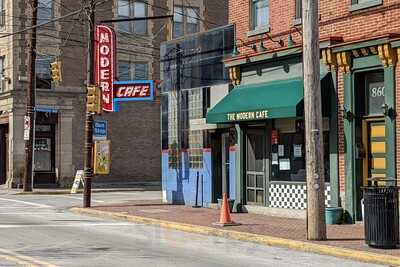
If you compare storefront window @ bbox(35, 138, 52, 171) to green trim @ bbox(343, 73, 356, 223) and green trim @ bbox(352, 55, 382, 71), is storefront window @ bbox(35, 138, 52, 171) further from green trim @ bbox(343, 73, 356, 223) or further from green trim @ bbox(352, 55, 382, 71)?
green trim @ bbox(352, 55, 382, 71)

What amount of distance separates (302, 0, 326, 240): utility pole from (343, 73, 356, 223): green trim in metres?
3.08

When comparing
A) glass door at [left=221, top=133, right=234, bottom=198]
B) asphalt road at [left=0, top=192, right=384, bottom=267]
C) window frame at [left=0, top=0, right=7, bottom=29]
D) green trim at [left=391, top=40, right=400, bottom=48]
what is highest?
window frame at [left=0, top=0, right=7, bottom=29]

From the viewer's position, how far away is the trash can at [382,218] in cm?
1170

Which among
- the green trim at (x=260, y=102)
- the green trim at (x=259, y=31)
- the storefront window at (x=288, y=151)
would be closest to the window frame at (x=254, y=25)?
the green trim at (x=259, y=31)

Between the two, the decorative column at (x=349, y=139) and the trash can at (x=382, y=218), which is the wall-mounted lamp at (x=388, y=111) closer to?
the decorative column at (x=349, y=139)

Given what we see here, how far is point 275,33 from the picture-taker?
1842 centimetres

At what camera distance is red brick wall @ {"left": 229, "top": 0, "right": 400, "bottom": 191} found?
15.0 m

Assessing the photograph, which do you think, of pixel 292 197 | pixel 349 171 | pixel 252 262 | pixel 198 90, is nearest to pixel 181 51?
pixel 198 90

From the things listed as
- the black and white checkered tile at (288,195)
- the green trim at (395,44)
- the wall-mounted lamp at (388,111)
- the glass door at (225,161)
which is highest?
the green trim at (395,44)

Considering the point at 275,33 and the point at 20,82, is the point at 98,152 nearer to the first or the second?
the point at 275,33

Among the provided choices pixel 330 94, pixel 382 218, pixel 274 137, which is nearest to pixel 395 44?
pixel 330 94

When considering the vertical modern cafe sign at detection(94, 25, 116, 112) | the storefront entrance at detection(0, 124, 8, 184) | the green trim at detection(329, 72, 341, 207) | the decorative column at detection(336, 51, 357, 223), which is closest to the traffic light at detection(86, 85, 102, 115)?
the vertical modern cafe sign at detection(94, 25, 116, 112)

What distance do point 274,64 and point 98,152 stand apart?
732 cm

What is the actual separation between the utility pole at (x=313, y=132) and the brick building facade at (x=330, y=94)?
2.63 meters
